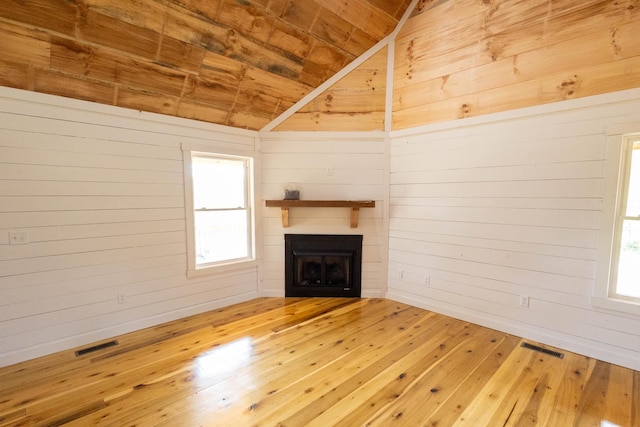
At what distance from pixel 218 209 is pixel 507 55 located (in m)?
3.62

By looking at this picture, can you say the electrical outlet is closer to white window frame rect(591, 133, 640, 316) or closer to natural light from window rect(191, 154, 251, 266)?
natural light from window rect(191, 154, 251, 266)

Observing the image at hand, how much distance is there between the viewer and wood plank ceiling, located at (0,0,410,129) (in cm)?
221

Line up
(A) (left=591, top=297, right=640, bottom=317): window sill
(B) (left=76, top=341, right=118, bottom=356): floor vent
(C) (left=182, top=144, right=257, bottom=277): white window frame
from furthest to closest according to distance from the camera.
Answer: (C) (left=182, top=144, right=257, bottom=277): white window frame → (B) (left=76, top=341, right=118, bottom=356): floor vent → (A) (left=591, top=297, right=640, bottom=317): window sill

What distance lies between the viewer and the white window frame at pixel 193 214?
3.41 metres

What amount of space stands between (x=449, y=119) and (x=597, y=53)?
127 centimetres

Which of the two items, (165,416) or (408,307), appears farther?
(408,307)

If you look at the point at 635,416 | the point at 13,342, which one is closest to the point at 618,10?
the point at 635,416

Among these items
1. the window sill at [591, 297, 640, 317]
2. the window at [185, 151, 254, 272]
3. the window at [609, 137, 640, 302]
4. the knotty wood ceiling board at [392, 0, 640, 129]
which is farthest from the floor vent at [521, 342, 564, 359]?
the window at [185, 151, 254, 272]

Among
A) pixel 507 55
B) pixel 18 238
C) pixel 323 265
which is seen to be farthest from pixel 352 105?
pixel 18 238

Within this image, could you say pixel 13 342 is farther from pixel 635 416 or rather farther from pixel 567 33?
pixel 567 33

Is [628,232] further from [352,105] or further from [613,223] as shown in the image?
[352,105]

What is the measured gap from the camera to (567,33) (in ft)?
8.55

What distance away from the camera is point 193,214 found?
3479 millimetres

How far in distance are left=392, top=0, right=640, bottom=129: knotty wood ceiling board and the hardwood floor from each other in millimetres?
2381
